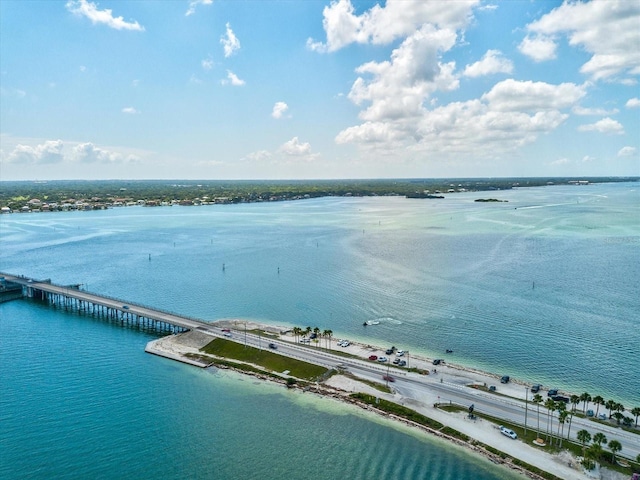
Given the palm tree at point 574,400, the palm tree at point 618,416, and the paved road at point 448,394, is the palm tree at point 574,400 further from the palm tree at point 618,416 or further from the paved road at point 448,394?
the palm tree at point 618,416

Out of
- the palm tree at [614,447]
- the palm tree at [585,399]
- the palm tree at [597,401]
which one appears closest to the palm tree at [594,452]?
the palm tree at [614,447]

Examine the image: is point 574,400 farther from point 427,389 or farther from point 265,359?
point 265,359

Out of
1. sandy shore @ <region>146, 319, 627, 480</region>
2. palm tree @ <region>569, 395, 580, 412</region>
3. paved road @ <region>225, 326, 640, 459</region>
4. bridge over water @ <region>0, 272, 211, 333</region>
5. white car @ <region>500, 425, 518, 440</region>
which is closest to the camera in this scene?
sandy shore @ <region>146, 319, 627, 480</region>

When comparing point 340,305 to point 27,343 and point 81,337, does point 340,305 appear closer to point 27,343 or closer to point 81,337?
point 81,337

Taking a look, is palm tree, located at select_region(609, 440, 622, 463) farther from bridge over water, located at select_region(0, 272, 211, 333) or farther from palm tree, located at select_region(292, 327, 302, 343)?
bridge over water, located at select_region(0, 272, 211, 333)

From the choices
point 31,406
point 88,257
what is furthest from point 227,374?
point 88,257

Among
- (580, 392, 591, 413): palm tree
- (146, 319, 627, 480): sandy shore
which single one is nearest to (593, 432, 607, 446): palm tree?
(146, 319, 627, 480): sandy shore
